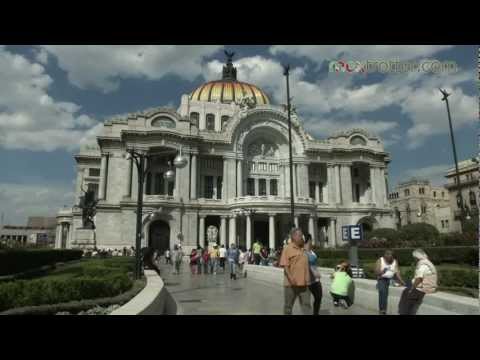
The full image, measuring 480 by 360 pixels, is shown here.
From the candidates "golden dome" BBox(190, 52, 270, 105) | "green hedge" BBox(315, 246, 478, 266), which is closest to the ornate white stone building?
"golden dome" BBox(190, 52, 270, 105)

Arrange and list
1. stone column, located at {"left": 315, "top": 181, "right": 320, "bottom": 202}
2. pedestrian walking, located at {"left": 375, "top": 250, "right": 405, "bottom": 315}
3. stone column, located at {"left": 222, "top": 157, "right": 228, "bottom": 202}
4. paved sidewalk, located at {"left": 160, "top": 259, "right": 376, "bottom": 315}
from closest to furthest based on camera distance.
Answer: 1. pedestrian walking, located at {"left": 375, "top": 250, "right": 405, "bottom": 315}
2. paved sidewalk, located at {"left": 160, "top": 259, "right": 376, "bottom": 315}
3. stone column, located at {"left": 222, "top": 157, "right": 228, "bottom": 202}
4. stone column, located at {"left": 315, "top": 181, "right": 320, "bottom": 202}

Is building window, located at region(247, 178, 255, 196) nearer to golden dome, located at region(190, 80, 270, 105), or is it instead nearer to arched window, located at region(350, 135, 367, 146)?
arched window, located at region(350, 135, 367, 146)

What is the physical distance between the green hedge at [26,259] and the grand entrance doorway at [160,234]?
15.4 metres

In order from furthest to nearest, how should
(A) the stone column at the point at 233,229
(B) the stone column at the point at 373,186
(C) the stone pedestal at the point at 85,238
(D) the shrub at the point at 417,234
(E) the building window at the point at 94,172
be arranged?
(E) the building window at the point at 94,172 → (B) the stone column at the point at 373,186 → (A) the stone column at the point at 233,229 → (C) the stone pedestal at the point at 85,238 → (D) the shrub at the point at 417,234

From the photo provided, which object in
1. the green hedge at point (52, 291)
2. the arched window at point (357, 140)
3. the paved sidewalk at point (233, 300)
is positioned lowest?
the paved sidewalk at point (233, 300)

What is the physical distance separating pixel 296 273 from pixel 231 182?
43.9 m

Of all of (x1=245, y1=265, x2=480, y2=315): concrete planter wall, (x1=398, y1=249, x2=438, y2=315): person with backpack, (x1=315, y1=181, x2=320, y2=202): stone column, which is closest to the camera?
(x1=398, y1=249, x2=438, y2=315): person with backpack

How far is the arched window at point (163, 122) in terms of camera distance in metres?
49.8

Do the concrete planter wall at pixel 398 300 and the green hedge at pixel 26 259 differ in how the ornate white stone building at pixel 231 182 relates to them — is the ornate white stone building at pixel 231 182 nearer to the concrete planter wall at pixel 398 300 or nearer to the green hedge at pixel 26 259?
the green hedge at pixel 26 259

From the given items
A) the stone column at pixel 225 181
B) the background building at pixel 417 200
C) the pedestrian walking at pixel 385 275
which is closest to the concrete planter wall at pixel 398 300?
the pedestrian walking at pixel 385 275

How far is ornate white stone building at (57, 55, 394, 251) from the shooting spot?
153 ft

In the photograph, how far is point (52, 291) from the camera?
8.90 m

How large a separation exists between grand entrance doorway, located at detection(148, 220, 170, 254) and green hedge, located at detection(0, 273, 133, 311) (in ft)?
125
